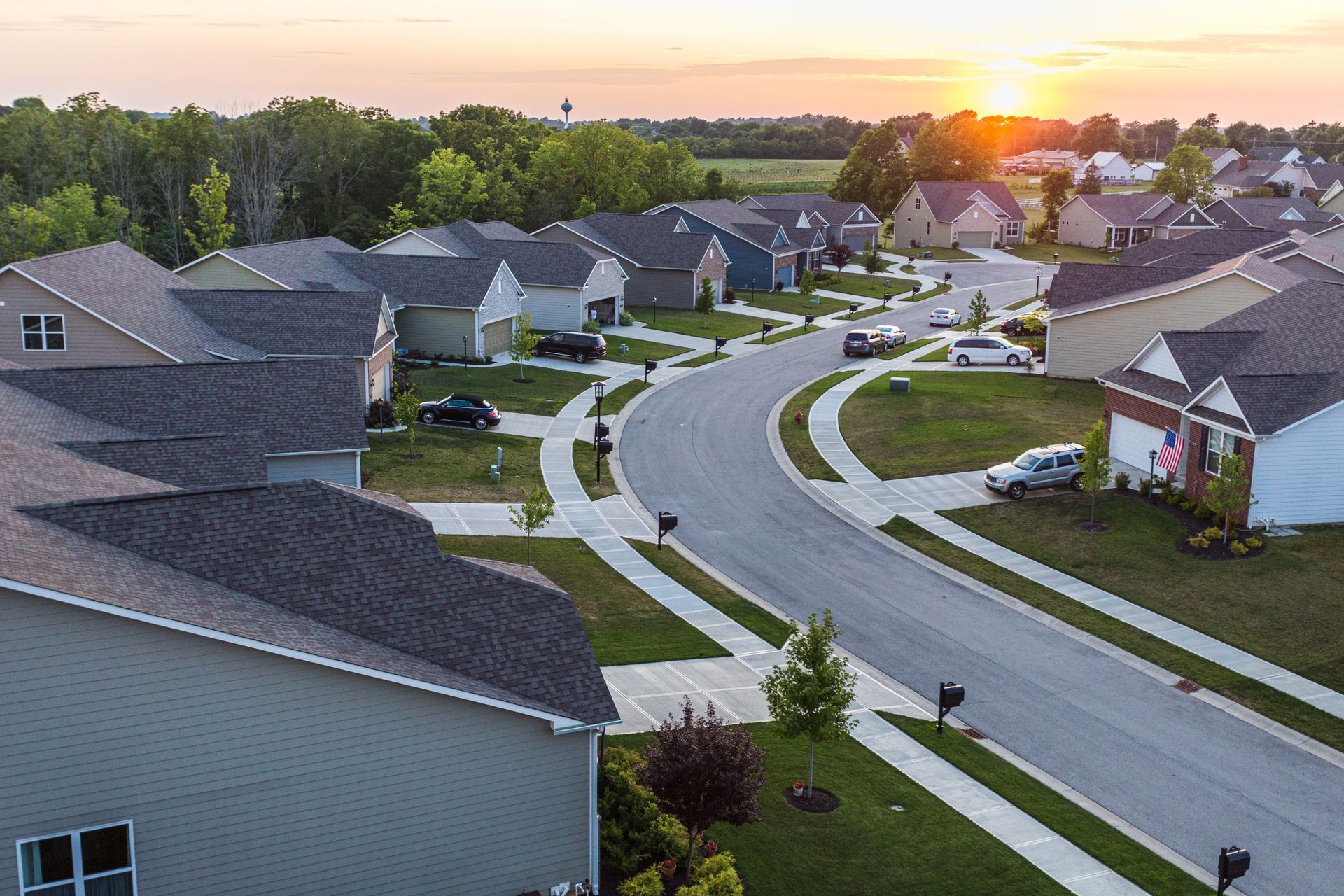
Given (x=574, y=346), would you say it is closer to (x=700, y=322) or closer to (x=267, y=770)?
(x=700, y=322)

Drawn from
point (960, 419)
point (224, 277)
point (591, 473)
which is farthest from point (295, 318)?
point (960, 419)

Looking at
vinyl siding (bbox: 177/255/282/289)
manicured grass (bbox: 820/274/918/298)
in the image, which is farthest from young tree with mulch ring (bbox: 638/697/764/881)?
manicured grass (bbox: 820/274/918/298)

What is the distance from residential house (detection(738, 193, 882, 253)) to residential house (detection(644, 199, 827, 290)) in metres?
14.1

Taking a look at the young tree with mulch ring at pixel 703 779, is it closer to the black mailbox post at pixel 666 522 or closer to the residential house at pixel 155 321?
the black mailbox post at pixel 666 522

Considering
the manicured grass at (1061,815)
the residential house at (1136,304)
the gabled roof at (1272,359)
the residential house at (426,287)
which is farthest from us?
the residential house at (426,287)

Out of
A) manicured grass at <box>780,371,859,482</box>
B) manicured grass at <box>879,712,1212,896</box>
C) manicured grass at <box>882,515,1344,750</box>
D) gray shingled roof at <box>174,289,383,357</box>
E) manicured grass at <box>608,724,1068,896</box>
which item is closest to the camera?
manicured grass at <box>608,724,1068,896</box>

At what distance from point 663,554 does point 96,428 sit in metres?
16.9

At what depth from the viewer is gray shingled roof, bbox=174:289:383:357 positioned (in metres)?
49.2

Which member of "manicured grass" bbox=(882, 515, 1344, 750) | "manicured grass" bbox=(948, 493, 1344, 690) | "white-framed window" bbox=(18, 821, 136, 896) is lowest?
"manicured grass" bbox=(882, 515, 1344, 750)

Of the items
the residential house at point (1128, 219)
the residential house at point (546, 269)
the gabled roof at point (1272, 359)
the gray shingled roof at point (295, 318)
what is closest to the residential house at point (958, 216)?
the residential house at point (1128, 219)

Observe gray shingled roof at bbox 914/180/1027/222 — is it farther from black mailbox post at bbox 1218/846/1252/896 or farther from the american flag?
black mailbox post at bbox 1218/846/1252/896

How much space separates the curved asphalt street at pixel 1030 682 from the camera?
75.0ft

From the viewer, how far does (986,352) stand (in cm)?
6688

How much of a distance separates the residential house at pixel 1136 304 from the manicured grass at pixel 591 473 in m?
27.8
